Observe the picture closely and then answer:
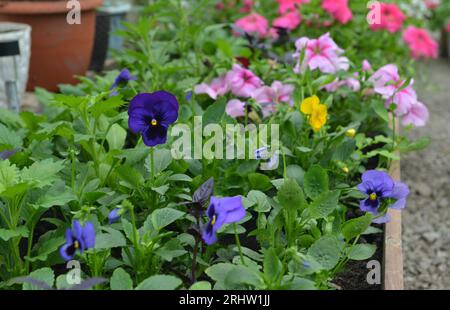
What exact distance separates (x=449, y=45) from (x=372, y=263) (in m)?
4.47

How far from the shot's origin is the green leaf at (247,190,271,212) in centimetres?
153

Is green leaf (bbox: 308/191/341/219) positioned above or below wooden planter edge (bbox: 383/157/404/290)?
above

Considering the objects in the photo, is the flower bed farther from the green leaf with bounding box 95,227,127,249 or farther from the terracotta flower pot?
the terracotta flower pot

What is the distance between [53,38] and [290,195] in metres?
2.25

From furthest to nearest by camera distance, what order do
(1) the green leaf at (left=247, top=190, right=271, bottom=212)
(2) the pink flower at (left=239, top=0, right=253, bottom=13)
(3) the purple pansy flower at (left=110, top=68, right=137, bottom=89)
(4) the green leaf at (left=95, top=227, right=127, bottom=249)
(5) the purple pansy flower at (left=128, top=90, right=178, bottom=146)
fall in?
(2) the pink flower at (left=239, top=0, right=253, bottom=13), (3) the purple pansy flower at (left=110, top=68, right=137, bottom=89), (1) the green leaf at (left=247, top=190, right=271, bottom=212), (5) the purple pansy flower at (left=128, top=90, right=178, bottom=146), (4) the green leaf at (left=95, top=227, right=127, bottom=249)

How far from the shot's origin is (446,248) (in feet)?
8.75

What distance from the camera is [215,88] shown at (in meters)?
2.38

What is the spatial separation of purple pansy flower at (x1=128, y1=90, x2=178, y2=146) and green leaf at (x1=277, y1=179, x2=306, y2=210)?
0.26m

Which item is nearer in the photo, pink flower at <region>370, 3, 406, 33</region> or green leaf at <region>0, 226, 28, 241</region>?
green leaf at <region>0, 226, 28, 241</region>

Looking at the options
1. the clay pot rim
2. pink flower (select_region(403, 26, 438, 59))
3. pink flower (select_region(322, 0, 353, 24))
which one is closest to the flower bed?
pink flower (select_region(322, 0, 353, 24))

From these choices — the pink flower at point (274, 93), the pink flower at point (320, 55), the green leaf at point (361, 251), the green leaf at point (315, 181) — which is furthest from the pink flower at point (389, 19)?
the green leaf at point (361, 251)

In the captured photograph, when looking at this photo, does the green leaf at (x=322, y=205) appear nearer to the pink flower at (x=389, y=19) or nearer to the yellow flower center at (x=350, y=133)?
the yellow flower center at (x=350, y=133)

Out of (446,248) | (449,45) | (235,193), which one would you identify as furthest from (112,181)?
(449,45)
